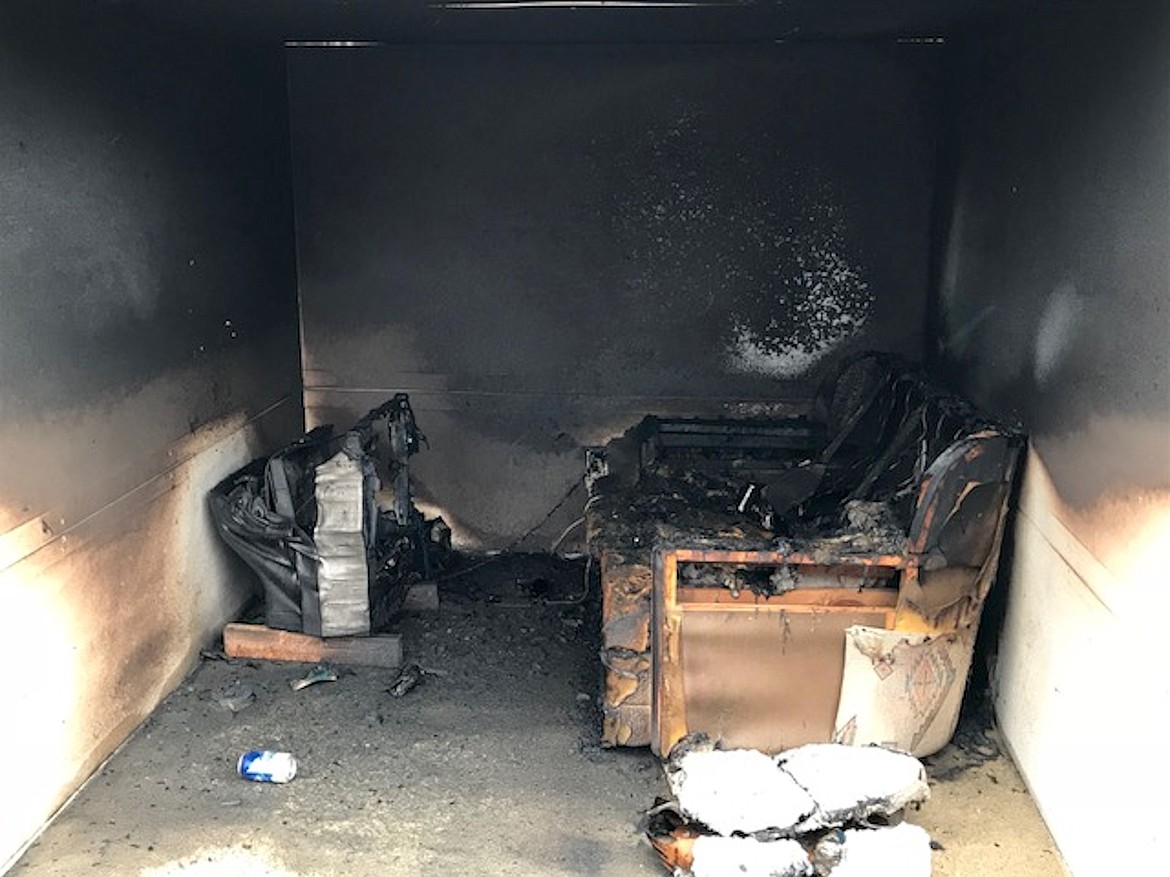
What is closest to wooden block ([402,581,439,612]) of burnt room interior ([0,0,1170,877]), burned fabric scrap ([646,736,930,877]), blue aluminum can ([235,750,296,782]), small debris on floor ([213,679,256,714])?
burnt room interior ([0,0,1170,877])

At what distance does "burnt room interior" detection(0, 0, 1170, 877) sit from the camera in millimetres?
2846

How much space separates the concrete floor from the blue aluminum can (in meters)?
0.04

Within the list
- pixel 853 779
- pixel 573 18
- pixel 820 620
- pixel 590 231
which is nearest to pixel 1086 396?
pixel 820 620

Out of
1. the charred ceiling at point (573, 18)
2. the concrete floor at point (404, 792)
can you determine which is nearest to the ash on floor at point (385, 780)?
the concrete floor at point (404, 792)

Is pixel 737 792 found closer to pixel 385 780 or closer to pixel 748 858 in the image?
pixel 748 858

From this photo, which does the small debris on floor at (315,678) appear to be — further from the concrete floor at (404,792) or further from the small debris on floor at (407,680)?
the small debris on floor at (407,680)

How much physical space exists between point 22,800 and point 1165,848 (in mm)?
3039

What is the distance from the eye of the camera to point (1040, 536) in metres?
3.14

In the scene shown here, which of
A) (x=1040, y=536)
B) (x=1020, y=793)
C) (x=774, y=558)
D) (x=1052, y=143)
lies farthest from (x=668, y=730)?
(x=1052, y=143)

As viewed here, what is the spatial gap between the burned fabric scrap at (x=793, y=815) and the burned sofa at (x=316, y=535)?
156 centimetres

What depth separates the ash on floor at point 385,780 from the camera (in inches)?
113

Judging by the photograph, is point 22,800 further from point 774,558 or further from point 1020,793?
point 1020,793

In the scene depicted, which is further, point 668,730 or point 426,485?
point 426,485

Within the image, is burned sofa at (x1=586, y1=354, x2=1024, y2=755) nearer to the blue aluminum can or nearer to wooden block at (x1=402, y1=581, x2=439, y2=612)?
the blue aluminum can
